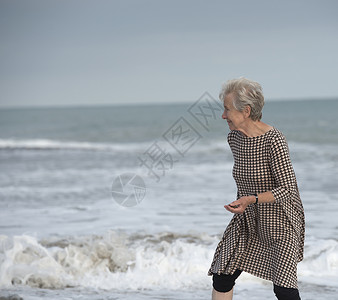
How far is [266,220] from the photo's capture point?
275 cm

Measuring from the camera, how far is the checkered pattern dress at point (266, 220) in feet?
8.63

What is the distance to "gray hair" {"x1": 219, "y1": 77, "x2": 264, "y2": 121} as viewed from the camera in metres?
2.60

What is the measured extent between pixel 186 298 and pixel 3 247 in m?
2.01

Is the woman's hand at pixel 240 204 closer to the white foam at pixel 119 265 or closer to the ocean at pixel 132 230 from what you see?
the ocean at pixel 132 230

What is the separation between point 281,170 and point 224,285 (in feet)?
2.52

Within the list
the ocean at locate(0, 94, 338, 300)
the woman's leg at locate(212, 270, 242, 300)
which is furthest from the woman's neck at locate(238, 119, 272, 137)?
the ocean at locate(0, 94, 338, 300)

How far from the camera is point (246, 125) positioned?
2734 mm

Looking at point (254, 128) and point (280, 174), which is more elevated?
point (254, 128)

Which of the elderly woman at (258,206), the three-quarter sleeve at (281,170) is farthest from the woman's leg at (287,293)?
the three-quarter sleeve at (281,170)

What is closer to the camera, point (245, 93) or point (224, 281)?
point (245, 93)

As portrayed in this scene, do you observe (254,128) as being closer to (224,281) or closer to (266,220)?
(266,220)

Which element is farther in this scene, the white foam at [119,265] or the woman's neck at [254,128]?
the white foam at [119,265]

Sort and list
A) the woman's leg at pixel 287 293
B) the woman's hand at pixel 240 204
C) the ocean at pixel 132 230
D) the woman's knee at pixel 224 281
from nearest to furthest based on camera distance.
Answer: the woman's hand at pixel 240 204 < the woman's leg at pixel 287 293 < the woman's knee at pixel 224 281 < the ocean at pixel 132 230

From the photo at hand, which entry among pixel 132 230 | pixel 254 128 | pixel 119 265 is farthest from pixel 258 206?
pixel 132 230
